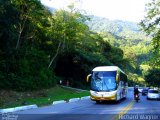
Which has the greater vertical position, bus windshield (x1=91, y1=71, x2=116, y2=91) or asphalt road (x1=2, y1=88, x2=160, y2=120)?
bus windshield (x1=91, y1=71, x2=116, y2=91)

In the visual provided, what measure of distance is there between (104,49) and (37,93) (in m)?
65.2

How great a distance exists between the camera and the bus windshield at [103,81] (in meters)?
29.6

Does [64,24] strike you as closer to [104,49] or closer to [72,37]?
[72,37]

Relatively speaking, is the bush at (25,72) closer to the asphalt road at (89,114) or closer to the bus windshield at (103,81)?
the bus windshield at (103,81)

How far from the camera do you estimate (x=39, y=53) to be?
1983 inches

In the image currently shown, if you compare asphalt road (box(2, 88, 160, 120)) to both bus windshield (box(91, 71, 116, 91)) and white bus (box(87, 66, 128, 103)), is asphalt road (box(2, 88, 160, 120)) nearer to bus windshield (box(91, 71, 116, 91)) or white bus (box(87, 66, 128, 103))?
white bus (box(87, 66, 128, 103))

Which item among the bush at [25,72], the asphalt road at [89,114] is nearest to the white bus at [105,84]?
the asphalt road at [89,114]

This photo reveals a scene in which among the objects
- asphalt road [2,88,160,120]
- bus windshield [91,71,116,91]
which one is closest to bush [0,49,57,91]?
bus windshield [91,71,116,91]

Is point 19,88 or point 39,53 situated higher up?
point 39,53

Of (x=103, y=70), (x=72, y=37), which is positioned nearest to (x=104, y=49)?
(x=72, y=37)

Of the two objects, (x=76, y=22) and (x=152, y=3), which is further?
(x=76, y=22)

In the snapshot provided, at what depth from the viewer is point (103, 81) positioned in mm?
29875

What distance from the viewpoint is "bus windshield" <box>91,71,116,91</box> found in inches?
1167

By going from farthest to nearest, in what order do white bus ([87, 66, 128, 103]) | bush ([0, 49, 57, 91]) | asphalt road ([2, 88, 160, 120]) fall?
bush ([0, 49, 57, 91])
white bus ([87, 66, 128, 103])
asphalt road ([2, 88, 160, 120])
